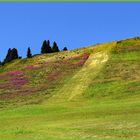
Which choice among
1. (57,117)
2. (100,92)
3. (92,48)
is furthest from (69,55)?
(57,117)

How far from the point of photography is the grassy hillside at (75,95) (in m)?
34.9

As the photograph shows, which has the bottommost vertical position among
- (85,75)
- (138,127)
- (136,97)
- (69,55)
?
(138,127)

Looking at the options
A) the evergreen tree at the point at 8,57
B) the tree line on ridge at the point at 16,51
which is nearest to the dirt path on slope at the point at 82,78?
the tree line on ridge at the point at 16,51

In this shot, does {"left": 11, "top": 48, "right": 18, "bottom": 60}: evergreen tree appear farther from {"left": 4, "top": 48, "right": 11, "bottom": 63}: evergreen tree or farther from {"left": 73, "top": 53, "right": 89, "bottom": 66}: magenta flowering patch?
{"left": 73, "top": 53, "right": 89, "bottom": 66}: magenta flowering patch

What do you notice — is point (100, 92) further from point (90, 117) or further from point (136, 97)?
point (90, 117)

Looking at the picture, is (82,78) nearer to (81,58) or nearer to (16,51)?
(81,58)

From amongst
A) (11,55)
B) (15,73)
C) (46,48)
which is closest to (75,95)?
(15,73)

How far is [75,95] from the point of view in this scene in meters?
69.9

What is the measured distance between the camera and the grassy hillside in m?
34.9

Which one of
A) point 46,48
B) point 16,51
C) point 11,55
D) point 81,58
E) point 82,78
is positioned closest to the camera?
point 82,78

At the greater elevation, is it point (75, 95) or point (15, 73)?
point (15, 73)

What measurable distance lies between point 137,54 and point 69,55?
59.6 feet

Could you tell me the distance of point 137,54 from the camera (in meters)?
92.2

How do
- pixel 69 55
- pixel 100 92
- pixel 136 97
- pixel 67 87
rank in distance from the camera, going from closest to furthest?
1. pixel 136 97
2. pixel 100 92
3. pixel 67 87
4. pixel 69 55
